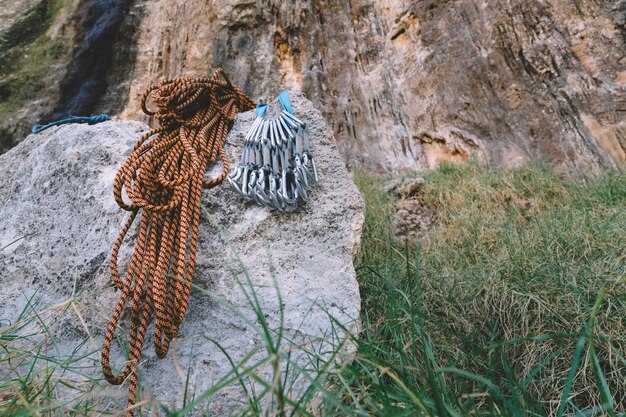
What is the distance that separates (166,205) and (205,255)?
21 cm

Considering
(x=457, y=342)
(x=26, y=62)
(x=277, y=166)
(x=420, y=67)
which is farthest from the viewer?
(x=26, y=62)

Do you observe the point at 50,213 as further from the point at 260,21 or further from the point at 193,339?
the point at 260,21

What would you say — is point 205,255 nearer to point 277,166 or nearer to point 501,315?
point 277,166

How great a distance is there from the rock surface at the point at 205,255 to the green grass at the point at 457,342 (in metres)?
0.05

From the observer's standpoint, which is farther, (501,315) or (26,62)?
(26,62)

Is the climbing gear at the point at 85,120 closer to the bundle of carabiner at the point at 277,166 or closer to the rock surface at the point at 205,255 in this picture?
A: the rock surface at the point at 205,255

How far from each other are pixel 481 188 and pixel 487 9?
2399mm

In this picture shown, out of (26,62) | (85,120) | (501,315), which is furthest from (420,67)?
(26,62)

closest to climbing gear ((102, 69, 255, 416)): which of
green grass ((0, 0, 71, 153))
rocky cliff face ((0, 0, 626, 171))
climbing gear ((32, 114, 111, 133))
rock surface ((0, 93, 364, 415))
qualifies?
rock surface ((0, 93, 364, 415))

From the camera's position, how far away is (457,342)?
1.20 metres

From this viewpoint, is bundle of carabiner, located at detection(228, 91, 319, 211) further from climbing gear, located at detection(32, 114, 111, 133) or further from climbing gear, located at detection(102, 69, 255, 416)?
climbing gear, located at detection(32, 114, 111, 133)

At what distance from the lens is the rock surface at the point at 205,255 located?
3.59 ft

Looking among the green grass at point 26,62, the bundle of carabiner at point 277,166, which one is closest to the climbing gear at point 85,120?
the bundle of carabiner at point 277,166

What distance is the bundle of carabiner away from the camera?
1.34 m
